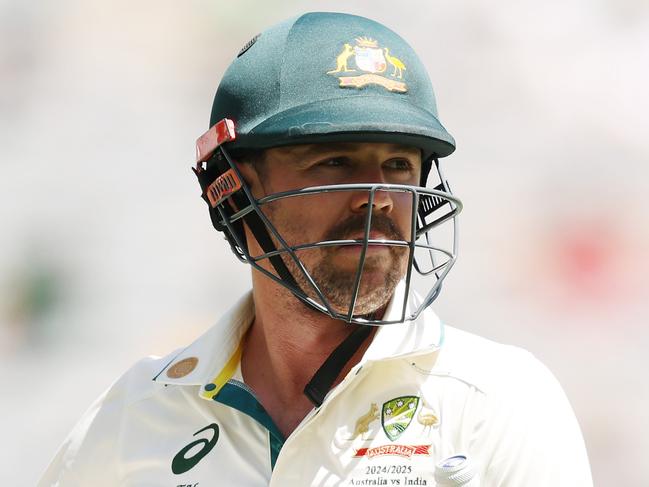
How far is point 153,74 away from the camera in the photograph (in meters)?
4.34

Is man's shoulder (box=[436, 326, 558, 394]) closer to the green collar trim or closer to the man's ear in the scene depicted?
the green collar trim

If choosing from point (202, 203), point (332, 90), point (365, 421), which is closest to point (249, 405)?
point (365, 421)

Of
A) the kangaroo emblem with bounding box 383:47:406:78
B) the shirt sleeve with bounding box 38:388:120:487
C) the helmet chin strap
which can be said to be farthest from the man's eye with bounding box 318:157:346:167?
the shirt sleeve with bounding box 38:388:120:487

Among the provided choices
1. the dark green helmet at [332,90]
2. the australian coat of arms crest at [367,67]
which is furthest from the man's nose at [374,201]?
the australian coat of arms crest at [367,67]

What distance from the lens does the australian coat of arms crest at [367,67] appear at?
1878mm

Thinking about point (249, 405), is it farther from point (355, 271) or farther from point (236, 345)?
point (355, 271)

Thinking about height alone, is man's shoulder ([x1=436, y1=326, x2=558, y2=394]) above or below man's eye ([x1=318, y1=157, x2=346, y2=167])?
below

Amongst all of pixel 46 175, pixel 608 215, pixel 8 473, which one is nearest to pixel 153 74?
pixel 46 175

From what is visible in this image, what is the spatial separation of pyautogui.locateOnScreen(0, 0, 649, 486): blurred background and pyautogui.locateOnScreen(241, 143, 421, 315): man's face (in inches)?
79.9

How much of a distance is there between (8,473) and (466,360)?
248 cm

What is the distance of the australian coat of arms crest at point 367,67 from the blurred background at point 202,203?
2.04 metres

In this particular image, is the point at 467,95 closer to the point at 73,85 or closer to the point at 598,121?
the point at 598,121

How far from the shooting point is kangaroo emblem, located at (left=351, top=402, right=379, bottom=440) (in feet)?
5.64

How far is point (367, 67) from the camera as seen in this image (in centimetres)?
189
